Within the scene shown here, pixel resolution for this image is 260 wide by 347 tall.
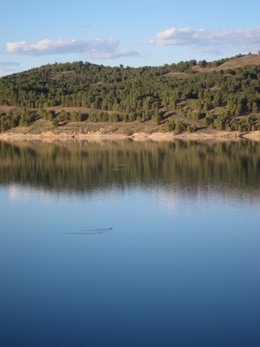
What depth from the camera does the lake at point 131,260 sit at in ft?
58.6

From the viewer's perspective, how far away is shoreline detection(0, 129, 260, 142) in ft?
296

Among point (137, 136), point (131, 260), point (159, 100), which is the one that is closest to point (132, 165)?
point (131, 260)

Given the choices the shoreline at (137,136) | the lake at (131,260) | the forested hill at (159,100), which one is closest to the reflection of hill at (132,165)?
the lake at (131,260)

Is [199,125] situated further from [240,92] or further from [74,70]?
[74,70]

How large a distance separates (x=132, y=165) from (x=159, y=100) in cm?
4715

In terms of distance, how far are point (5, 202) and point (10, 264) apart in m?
15.3

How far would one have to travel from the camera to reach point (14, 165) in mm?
62219

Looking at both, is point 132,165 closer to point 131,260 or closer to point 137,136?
point 131,260

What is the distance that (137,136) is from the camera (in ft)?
312

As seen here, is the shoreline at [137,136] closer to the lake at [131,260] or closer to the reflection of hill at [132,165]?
the reflection of hill at [132,165]

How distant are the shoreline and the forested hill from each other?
1.07 meters

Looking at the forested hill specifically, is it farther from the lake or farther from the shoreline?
the lake

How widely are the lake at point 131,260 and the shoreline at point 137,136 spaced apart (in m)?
39.2

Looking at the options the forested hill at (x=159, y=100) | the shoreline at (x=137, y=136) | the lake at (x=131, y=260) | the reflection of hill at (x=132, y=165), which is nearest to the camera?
the lake at (x=131, y=260)
